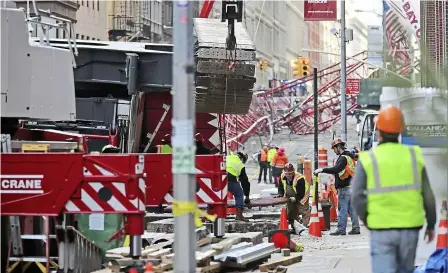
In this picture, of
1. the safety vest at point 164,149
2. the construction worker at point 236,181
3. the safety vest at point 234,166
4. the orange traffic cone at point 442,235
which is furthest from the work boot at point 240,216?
the orange traffic cone at point 442,235

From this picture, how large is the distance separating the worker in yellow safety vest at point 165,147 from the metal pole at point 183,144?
31.4ft

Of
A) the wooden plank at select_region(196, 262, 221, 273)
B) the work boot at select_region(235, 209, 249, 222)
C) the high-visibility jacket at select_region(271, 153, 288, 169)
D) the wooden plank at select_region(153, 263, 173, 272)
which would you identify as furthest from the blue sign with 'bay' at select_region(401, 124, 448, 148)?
the high-visibility jacket at select_region(271, 153, 288, 169)

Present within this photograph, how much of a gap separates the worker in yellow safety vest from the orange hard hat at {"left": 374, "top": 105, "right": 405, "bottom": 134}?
9743 millimetres

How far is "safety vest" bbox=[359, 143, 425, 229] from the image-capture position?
27.4 ft

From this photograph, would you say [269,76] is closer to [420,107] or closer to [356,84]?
[356,84]

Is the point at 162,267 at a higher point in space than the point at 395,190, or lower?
lower

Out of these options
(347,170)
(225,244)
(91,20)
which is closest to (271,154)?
(91,20)

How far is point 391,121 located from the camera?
8.52 m

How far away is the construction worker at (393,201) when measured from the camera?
27.4ft

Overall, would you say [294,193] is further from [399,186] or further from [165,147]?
[399,186]

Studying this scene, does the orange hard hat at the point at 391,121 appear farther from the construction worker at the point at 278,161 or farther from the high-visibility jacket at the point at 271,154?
the high-visibility jacket at the point at 271,154

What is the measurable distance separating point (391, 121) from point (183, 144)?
1.64 m

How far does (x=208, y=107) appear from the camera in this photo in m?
19.8

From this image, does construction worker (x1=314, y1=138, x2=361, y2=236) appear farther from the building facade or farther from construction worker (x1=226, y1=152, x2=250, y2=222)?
the building facade
